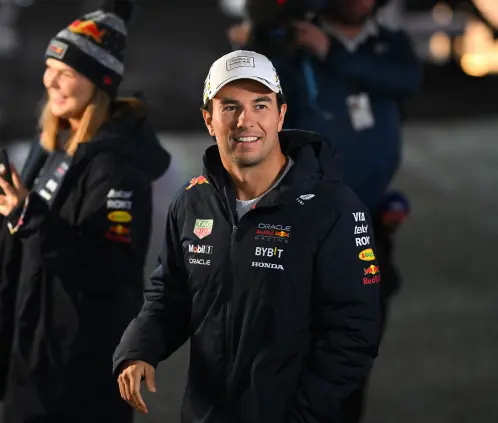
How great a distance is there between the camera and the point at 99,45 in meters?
3.68

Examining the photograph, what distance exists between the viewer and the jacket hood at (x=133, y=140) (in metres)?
3.52

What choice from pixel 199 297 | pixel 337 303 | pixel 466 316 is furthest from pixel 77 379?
pixel 466 316

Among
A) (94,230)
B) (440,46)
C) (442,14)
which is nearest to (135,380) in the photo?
(94,230)

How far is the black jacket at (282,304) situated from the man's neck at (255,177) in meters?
0.04

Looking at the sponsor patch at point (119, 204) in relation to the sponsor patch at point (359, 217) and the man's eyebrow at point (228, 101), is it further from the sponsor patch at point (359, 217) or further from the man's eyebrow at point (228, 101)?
the sponsor patch at point (359, 217)

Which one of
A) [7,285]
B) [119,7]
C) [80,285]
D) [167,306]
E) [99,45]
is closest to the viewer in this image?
[167,306]

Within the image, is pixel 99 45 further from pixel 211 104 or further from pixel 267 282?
pixel 267 282

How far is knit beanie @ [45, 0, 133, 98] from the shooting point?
3580 mm

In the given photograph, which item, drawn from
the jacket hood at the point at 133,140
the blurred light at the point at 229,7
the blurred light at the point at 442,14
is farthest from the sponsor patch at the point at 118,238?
the blurred light at the point at 229,7

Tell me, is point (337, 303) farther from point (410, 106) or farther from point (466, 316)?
point (410, 106)

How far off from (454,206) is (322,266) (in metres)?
7.76

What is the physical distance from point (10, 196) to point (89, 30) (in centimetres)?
74

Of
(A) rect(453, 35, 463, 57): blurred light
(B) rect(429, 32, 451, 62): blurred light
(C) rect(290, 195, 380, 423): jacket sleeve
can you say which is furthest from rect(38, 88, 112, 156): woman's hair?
(A) rect(453, 35, 463, 57): blurred light

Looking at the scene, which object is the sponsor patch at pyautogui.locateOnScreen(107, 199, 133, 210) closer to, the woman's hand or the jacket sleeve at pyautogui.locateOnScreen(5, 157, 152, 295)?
the jacket sleeve at pyautogui.locateOnScreen(5, 157, 152, 295)
